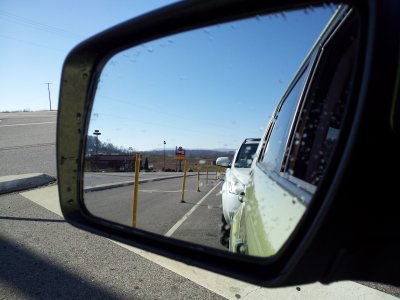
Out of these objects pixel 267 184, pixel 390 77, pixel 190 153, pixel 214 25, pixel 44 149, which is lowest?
pixel 44 149

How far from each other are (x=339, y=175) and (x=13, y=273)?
14.6ft

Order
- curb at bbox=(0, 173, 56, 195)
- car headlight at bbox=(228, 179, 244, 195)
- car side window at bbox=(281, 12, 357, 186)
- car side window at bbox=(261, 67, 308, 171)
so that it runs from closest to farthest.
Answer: car side window at bbox=(281, 12, 357, 186) < car side window at bbox=(261, 67, 308, 171) < car headlight at bbox=(228, 179, 244, 195) < curb at bbox=(0, 173, 56, 195)

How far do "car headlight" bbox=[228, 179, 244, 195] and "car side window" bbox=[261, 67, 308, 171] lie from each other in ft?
1.51

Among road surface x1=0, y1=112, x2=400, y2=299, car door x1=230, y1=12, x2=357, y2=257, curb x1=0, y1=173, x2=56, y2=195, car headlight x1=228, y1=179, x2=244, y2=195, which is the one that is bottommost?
curb x1=0, y1=173, x2=56, y2=195

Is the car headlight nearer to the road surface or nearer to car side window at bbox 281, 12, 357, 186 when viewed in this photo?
the road surface

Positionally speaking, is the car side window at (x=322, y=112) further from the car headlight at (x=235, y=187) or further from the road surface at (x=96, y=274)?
the road surface at (x=96, y=274)

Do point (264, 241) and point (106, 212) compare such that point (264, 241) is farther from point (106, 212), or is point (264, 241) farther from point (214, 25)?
point (106, 212)

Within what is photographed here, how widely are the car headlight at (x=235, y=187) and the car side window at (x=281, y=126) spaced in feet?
1.51

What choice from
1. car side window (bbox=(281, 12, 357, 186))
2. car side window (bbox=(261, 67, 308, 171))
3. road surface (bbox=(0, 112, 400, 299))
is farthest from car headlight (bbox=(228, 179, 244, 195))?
car side window (bbox=(281, 12, 357, 186))

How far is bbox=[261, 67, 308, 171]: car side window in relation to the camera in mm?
1810

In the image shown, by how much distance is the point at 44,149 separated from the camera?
62.3 feet

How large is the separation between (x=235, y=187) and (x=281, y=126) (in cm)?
82

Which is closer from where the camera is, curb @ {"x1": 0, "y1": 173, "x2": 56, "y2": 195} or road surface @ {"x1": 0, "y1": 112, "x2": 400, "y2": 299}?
road surface @ {"x1": 0, "y1": 112, "x2": 400, "y2": 299}

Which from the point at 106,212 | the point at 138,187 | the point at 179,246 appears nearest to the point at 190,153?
the point at 179,246
